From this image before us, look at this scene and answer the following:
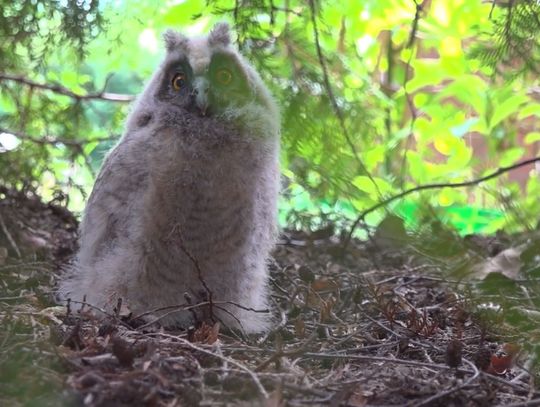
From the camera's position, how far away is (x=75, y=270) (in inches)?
139

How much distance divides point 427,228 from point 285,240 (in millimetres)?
2952

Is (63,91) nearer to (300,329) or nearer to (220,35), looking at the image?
(220,35)

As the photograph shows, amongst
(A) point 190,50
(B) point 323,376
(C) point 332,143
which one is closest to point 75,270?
(A) point 190,50

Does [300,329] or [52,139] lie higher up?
[52,139]

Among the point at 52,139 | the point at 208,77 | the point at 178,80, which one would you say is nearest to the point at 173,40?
the point at 178,80

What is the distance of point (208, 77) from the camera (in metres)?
3.33

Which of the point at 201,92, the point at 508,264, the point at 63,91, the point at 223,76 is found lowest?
the point at 508,264

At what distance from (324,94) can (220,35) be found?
0.60m

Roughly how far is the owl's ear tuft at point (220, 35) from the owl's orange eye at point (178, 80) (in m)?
0.21

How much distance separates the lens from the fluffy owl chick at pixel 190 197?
3.13 metres

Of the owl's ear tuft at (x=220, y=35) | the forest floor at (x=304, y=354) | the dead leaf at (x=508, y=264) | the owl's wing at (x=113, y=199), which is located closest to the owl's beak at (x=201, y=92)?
the owl's ear tuft at (x=220, y=35)

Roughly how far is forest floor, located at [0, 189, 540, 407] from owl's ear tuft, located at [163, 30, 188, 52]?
1.32 metres

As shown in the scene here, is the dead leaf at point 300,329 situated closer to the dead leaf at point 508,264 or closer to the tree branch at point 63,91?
the dead leaf at point 508,264

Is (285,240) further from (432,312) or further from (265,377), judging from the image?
(265,377)
